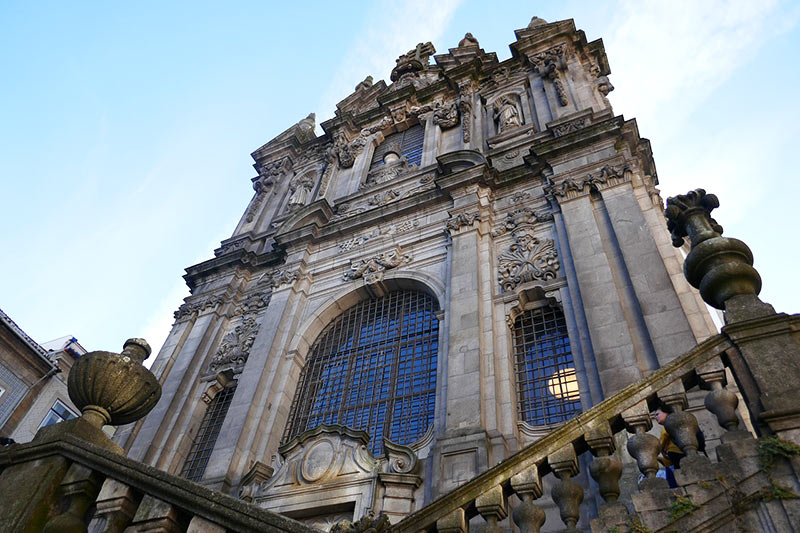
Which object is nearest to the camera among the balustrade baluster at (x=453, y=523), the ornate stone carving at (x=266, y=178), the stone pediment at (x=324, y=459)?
the balustrade baluster at (x=453, y=523)

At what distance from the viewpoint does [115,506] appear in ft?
14.5

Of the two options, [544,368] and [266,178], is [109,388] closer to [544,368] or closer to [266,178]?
[544,368]

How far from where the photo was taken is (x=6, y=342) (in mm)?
18656

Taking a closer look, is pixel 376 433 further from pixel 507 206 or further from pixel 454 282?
pixel 507 206

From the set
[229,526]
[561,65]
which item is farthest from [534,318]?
[561,65]

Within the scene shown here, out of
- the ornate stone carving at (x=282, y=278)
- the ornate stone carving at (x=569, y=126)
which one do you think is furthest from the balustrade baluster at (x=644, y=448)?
the ornate stone carving at (x=282, y=278)

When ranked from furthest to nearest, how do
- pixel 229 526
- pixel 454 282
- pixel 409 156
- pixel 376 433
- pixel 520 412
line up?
pixel 409 156 < pixel 454 282 < pixel 376 433 < pixel 520 412 < pixel 229 526

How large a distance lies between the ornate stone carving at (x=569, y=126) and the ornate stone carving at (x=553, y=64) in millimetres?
2009

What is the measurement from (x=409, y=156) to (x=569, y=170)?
815 cm

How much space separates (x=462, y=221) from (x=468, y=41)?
45.8 feet

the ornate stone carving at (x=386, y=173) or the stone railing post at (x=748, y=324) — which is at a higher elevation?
the ornate stone carving at (x=386, y=173)

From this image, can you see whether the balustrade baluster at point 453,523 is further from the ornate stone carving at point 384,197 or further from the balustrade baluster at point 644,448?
the ornate stone carving at point 384,197

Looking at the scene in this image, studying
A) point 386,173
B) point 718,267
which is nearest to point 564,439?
point 718,267

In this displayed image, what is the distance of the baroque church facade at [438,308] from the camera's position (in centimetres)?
929
